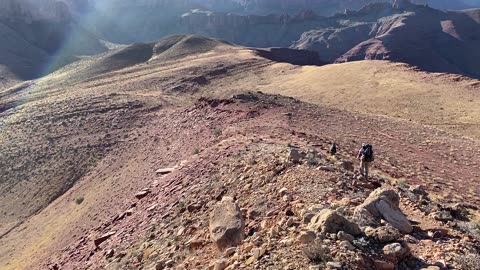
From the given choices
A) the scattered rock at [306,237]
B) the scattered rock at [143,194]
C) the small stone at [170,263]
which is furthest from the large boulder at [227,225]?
the scattered rock at [143,194]

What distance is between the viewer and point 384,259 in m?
6.93

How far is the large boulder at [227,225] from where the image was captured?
869 centimetres

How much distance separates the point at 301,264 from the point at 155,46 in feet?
298

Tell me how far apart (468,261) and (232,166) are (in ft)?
23.1

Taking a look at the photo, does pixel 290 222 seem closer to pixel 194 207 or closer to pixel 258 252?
pixel 258 252

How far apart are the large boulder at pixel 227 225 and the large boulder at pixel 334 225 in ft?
5.53

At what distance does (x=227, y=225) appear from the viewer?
9117 mm

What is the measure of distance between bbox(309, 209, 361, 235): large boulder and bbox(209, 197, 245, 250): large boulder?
1.68 m

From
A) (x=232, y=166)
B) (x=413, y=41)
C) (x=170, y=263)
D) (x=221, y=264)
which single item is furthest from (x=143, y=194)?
(x=413, y=41)

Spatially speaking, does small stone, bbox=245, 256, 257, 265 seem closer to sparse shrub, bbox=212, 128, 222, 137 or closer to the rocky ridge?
the rocky ridge

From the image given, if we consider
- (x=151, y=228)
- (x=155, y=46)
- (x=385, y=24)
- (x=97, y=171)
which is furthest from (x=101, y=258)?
(x=385, y=24)

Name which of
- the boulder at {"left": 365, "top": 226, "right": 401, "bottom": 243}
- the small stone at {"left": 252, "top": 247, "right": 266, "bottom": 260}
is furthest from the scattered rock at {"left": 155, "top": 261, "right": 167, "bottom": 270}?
the boulder at {"left": 365, "top": 226, "right": 401, "bottom": 243}

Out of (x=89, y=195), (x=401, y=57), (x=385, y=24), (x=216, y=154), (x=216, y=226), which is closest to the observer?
(x=216, y=226)

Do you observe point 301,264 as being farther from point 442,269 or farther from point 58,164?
point 58,164
